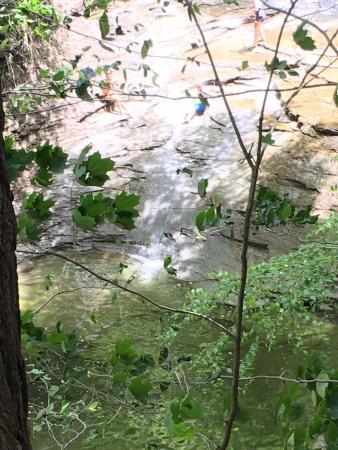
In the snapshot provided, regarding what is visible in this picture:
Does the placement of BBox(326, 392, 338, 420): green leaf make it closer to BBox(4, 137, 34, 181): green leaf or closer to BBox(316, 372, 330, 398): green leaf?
BBox(316, 372, 330, 398): green leaf

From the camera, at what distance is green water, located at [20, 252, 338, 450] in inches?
137

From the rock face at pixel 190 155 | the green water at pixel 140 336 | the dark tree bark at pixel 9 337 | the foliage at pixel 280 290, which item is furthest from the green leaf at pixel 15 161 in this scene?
the rock face at pixel 190 155

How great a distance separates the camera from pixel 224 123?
7.18 m

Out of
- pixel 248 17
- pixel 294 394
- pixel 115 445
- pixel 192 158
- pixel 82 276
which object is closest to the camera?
pixel 294 394

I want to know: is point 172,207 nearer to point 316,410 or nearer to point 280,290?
point 280,290

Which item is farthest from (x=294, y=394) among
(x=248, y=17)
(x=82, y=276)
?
(x=248, y=17)

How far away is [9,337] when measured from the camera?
1037mm

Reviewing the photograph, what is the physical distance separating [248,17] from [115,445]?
9115mm

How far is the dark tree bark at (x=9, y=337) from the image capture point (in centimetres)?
102

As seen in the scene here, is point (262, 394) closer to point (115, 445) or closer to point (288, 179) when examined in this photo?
point (115, 445)

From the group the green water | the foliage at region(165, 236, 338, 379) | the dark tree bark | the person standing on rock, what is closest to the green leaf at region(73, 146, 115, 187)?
the dark tree bark

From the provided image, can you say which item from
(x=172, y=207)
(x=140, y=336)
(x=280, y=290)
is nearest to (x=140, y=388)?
(x=280, y=290)

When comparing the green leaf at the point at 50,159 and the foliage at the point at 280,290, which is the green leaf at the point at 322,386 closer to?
the green leaf at the point at 50,159

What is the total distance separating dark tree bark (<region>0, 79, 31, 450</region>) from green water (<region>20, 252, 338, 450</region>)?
1.55m
